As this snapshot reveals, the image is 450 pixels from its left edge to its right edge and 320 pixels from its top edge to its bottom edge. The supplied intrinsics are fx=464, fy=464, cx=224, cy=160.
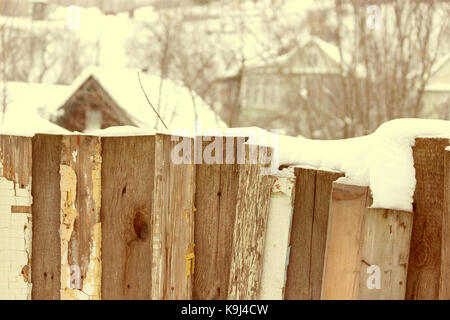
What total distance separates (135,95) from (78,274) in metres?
12.4

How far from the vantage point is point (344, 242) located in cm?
164

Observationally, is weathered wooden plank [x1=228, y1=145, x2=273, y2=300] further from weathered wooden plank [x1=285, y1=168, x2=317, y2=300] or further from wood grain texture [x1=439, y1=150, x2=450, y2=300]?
wood grain texture [x1=439, y1=150, x2=450, y2=300]

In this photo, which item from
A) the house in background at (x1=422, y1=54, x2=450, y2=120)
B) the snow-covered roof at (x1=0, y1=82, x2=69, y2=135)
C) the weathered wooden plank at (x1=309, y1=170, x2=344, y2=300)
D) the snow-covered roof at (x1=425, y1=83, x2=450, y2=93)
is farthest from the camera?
the snow-covered roof at (x1=425, y1=83, x2=450, y2=93)

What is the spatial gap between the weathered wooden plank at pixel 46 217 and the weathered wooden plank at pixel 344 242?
1.02m

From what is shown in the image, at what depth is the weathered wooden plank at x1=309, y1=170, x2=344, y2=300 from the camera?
1680 mm

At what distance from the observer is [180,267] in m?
1.72

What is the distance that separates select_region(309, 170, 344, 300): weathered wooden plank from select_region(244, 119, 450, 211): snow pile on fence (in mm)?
46

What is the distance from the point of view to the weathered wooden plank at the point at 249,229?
1684mm

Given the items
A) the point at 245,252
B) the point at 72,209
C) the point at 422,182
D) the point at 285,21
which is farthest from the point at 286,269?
the point at 285,21

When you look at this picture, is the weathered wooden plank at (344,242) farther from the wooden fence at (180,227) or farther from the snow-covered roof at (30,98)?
the snow-covered roof at (30,98)

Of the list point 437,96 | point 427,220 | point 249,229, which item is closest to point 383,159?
point 427,220
